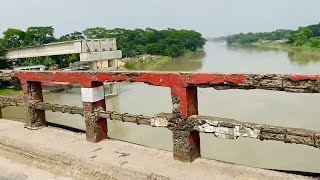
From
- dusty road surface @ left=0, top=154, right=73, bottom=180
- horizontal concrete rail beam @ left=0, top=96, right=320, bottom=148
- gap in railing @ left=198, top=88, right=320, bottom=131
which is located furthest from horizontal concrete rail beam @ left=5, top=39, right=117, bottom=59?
horizontal concrete rail beam @ left=0, top=96, right=320, bottom=148

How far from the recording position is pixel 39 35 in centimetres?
3853

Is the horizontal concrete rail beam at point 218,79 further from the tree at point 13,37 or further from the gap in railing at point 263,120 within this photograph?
the tree at point 13,37

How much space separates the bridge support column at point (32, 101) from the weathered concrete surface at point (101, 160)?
0.26 m

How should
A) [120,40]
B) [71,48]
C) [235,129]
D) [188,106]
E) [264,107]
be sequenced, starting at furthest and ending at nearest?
[120,40] → [71,48] → [264,107] → [188,106] → [235,129]

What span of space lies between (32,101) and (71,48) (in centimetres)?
1079

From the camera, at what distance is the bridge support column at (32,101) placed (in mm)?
8844

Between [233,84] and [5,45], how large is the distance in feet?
105

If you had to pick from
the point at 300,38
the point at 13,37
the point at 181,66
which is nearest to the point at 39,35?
the point at 13,37

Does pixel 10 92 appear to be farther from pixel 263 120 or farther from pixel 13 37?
pixel 13 37

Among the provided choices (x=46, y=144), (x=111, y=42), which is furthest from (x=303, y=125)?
(x=111, y=42)

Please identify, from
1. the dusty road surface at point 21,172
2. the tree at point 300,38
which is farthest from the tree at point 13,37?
the tree at point 300,38

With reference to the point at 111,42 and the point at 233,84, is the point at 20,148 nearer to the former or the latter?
the point at 233,84

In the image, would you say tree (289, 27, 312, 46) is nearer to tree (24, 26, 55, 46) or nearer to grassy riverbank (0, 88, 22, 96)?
tree (24, 26, 55, 46)

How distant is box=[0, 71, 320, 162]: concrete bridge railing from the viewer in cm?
505
